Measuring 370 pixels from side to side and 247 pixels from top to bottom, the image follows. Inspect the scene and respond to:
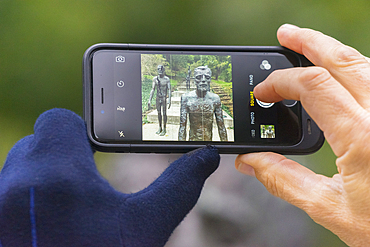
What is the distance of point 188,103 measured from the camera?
33cm

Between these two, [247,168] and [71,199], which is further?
[247,168]

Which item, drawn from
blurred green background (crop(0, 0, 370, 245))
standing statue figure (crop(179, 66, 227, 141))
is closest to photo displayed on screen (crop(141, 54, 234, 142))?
standing statue figure (crop(179, 66, 227, 141))

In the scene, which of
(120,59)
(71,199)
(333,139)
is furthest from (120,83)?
(333,139)

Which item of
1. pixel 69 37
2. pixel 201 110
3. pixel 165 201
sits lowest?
pixel 165 201

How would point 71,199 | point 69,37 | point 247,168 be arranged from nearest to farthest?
point 71,199, point 247,168, point 69,37

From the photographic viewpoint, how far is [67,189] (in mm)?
214

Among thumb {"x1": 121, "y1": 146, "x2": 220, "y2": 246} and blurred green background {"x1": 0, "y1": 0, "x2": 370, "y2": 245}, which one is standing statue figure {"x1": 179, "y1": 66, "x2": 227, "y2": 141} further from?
blurred green background {"x1": 0, "y1": 0, "x2": 370, "y2": 245}

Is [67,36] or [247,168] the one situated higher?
[67,36]

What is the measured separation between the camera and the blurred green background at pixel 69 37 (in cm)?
50

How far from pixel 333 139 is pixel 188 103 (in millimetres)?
183

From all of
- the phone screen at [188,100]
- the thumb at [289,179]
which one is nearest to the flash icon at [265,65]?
the phone screen at [188,100]

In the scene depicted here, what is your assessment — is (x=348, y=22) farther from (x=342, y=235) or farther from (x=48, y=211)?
(x=48, y=211)

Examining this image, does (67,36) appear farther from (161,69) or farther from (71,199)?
(71,199)

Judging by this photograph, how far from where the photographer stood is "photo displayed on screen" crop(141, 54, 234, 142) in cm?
33
